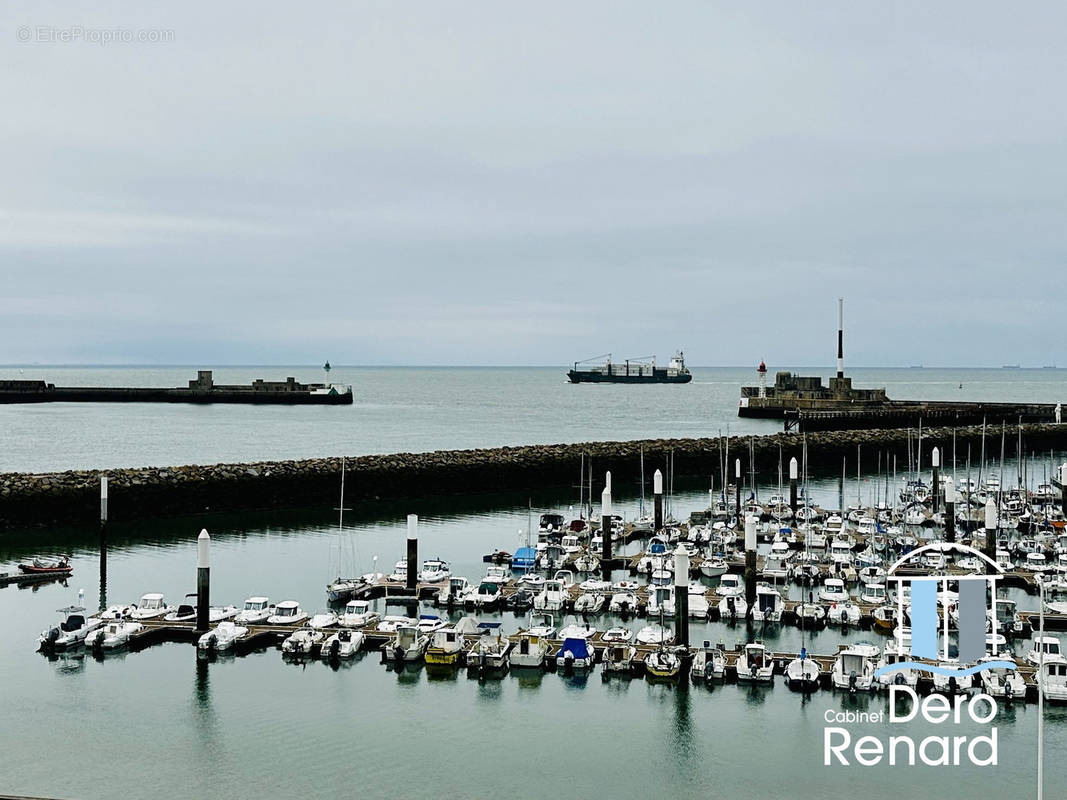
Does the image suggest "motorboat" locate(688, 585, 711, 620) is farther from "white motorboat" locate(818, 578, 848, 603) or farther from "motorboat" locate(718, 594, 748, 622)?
"white motorboat" locate(818, 578, 848, 603)

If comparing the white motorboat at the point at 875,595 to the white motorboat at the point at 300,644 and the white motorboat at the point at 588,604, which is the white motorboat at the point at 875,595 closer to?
the white motorboat at the point at 588,604

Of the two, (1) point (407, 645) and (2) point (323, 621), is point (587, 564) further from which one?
(1) point (407, 645)

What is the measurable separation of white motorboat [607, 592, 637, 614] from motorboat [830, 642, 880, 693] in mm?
7330

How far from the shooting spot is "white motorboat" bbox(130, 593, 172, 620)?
2814cm

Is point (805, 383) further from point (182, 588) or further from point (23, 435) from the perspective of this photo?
point (182, 588)

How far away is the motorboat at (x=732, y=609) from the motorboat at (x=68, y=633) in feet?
53.2

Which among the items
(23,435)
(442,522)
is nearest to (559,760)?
(442,522)

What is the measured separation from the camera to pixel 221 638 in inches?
1019

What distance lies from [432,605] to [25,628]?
36.1 ft

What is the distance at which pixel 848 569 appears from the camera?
110ft

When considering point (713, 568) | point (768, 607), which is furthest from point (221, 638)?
point (713, 568)

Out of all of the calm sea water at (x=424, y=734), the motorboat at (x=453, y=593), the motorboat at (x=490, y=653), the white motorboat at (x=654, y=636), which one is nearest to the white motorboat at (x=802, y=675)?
the calm sea water at (x=424, y=734)

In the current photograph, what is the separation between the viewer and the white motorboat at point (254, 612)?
1086 inches

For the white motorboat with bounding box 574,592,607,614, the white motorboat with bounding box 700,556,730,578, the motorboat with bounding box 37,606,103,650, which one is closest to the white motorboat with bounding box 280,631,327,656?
the motorboat with bounding box 37,606,103,650
